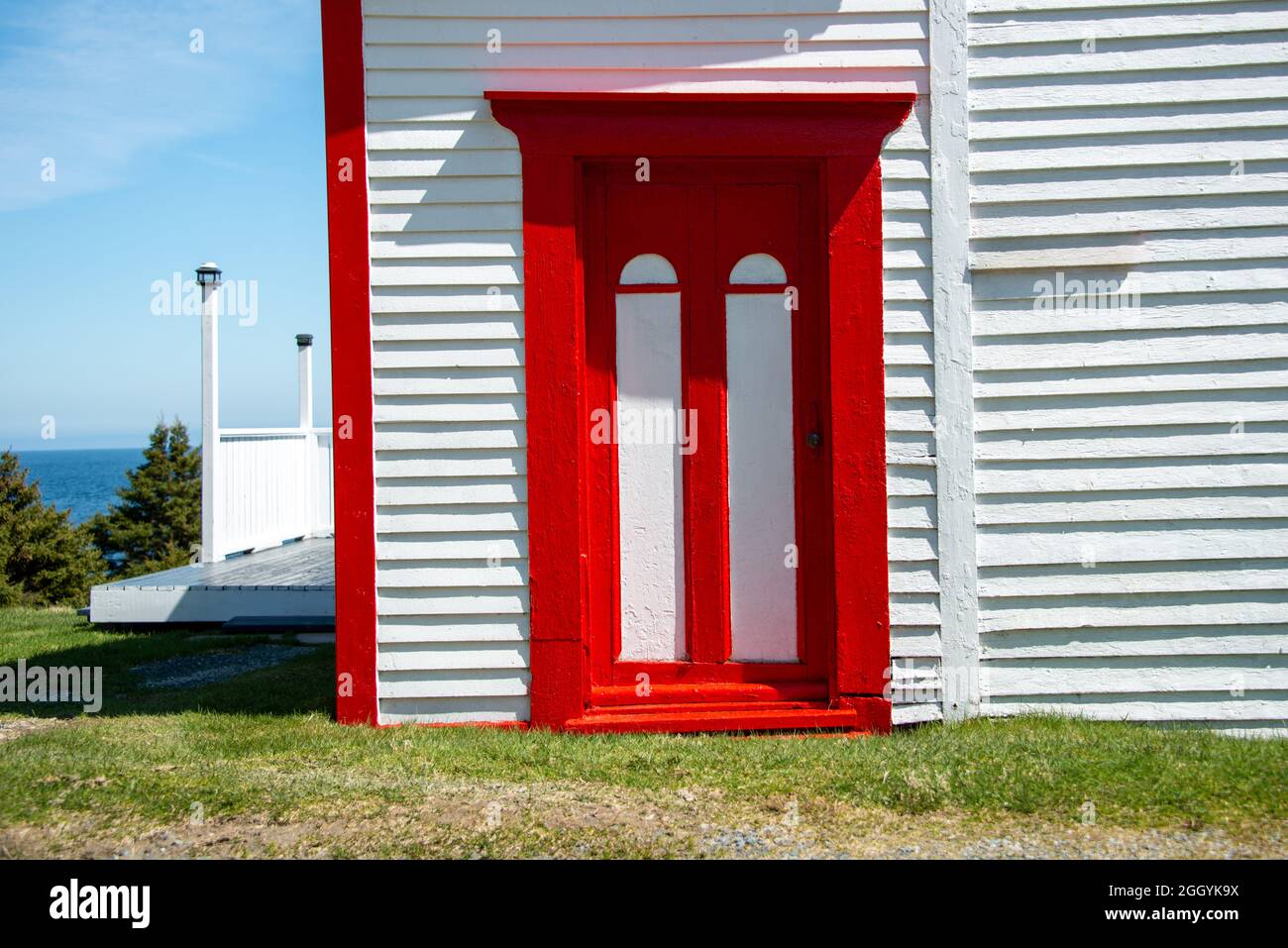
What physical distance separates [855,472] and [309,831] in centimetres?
291

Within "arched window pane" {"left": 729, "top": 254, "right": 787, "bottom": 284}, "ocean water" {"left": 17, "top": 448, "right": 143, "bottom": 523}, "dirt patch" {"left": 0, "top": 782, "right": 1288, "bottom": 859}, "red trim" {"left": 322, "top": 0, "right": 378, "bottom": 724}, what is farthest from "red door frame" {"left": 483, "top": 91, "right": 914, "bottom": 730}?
"ocean water" {"left": 17, "top": 448, "right": 143, "bottom": 523}

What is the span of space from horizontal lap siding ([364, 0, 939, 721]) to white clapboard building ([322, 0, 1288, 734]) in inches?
0.7

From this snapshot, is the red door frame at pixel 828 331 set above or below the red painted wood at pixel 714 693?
above

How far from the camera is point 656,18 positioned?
16.7 ft

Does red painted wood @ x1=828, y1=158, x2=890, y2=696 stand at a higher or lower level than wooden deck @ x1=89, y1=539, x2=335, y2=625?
higher

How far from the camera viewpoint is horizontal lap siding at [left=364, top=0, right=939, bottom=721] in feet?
16.7

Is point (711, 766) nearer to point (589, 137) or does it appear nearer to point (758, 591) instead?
point (758, 591)

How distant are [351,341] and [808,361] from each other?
2250 millimetres

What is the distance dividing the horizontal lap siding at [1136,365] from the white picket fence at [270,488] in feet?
19.6

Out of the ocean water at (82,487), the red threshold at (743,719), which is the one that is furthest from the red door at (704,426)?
the ocean water at (82,487)

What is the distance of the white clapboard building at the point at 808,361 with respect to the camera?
5098 millimetres

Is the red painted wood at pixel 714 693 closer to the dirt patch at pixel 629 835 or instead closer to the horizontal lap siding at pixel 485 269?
the horizontal lap siding at pixel 485 269

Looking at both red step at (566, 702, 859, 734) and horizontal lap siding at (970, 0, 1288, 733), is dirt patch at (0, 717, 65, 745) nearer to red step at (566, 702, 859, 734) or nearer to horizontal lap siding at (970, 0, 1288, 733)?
red step at (566, 702, 859, 734)
